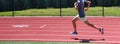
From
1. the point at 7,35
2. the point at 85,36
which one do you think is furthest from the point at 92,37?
the point at 7,35

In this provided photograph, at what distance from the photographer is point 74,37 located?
14.5 meters

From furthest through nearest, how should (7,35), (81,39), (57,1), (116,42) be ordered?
1. (57,1)
2. (7,35)
3. (81,39)
4. (116,42)

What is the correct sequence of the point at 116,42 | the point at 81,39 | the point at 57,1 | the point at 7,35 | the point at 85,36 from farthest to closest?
the point at 57,1
the point at 7,35
the point at 85,36
the point at 81,39
the point at 116,42

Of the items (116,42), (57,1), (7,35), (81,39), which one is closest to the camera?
(116,42)

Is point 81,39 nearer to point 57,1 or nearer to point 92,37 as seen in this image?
point 92,37

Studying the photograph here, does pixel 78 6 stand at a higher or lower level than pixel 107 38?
higher

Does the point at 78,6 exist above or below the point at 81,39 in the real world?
above

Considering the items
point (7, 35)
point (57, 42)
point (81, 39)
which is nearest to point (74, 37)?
point (81, 39)

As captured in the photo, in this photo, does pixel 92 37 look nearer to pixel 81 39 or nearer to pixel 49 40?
pixel 81 39

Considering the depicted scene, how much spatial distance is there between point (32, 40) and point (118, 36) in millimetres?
3229

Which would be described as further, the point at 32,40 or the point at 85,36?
the point at 85,36

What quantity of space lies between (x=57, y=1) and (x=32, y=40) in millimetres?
27346

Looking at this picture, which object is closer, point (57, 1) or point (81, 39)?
point (81, 39)

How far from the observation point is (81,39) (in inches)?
548
